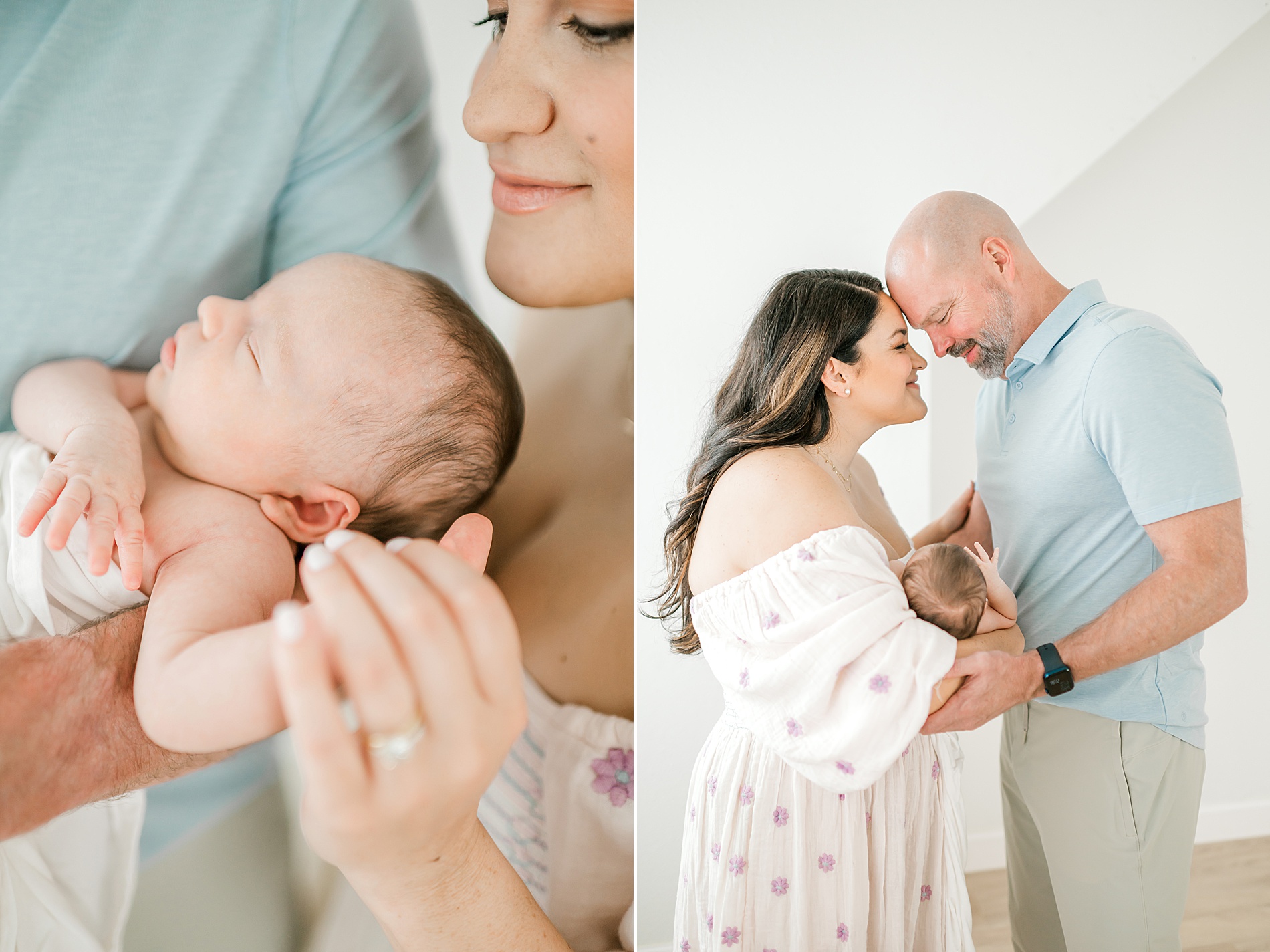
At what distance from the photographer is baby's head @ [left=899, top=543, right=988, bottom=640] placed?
1.09 meters

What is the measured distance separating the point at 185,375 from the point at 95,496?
11cm

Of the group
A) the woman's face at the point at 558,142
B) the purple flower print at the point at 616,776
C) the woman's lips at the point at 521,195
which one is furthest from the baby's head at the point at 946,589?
the woman's lips at the point at 521,195

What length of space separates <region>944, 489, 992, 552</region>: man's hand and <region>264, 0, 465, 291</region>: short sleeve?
137cm

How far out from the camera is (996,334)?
1380 mm

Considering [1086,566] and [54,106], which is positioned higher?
[54,106]

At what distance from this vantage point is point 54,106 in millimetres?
549

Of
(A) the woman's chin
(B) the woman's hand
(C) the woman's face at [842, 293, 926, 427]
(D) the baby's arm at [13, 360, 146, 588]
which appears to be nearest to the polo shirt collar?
(C) the woman's face at [842, 293, 926, 427]

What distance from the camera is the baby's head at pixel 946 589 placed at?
1092 millimetres

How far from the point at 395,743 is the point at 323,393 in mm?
275

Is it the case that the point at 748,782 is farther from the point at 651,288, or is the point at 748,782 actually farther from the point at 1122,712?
the point at 651,288

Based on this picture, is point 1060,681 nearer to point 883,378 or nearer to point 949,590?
point 949,590

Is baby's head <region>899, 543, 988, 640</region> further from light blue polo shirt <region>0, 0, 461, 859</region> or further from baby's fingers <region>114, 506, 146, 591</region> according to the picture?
baby's fingers <region>114, 506, 146, 591</region>

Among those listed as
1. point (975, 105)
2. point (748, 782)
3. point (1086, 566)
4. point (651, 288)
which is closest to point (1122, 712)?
point (1086, 566)

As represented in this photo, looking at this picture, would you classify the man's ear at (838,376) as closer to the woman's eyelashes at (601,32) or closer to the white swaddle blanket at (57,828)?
the woman's eyelashes at (601,32)
